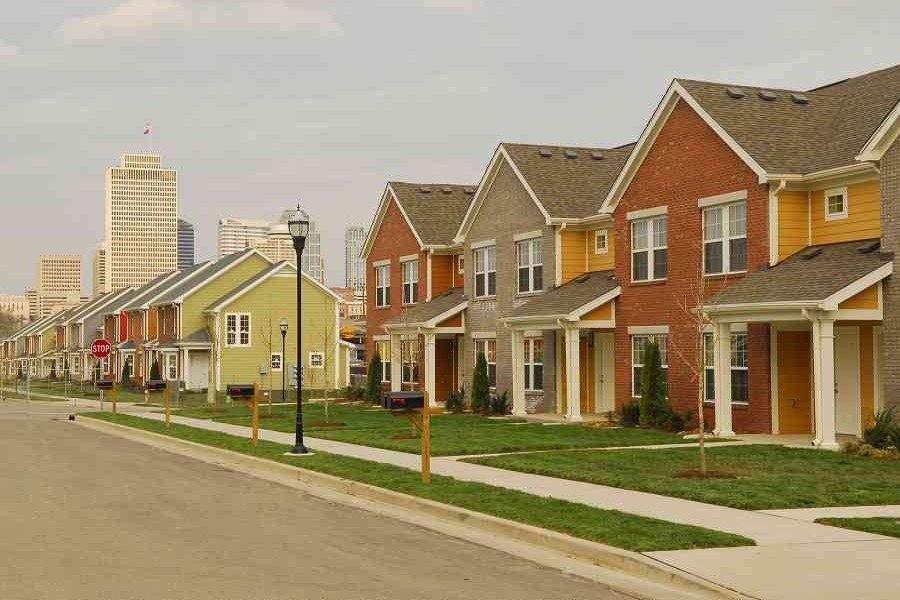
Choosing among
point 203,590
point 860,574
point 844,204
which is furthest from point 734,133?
point 203,590

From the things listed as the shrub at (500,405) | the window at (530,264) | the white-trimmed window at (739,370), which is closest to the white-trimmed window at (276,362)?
the shrub at (500,405)

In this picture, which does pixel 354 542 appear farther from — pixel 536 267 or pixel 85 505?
pixel 536 267

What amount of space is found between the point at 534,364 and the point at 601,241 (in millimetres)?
4471

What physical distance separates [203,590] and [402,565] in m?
2.10

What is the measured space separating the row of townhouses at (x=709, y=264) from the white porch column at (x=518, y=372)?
7 centimetres

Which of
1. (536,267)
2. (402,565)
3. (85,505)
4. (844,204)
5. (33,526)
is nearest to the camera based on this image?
(402,565)

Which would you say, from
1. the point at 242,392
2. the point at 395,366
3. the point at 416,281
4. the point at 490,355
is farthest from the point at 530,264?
the point at 242,392

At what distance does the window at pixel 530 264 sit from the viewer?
3616 centimetres

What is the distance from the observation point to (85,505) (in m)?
15.3

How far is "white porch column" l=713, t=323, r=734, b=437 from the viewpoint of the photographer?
82.8 ft

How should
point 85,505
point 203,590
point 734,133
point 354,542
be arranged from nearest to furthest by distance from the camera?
point 203,590 → point 354,542 → point 85,505 → point 734,133

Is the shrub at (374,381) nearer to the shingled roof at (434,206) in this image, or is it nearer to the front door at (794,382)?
the shingled roof at (434,206)

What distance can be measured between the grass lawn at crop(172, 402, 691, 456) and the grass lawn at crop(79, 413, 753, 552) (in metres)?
3.04

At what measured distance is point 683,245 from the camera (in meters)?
28.5
